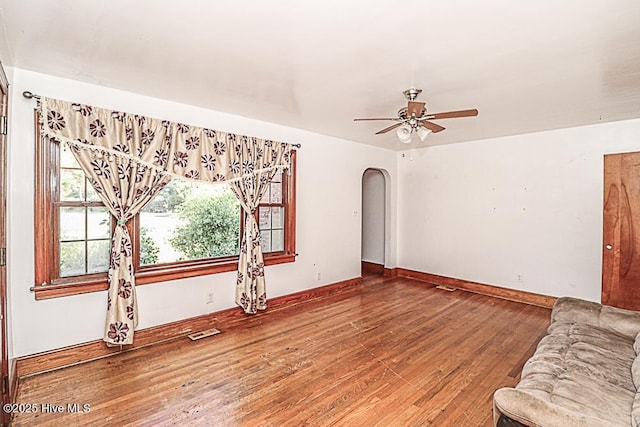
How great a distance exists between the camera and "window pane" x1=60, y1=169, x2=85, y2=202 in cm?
291

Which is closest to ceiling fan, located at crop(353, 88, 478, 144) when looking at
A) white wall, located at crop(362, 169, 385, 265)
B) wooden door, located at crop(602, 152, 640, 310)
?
wooden door, located at crop(602, 152, 640, 310)

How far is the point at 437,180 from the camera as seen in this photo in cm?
596

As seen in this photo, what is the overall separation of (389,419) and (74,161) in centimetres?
335

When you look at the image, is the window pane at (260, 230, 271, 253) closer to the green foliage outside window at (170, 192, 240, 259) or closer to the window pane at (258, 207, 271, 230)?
the window pane at (258, 207, 271, 230)

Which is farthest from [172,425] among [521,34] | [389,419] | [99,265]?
[521,34]

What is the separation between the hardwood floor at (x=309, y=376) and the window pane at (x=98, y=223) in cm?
114

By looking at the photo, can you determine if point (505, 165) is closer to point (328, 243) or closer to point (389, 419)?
point (328, 243)

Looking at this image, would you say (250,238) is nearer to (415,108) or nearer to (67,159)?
(67,159)

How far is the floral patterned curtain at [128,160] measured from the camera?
288cm

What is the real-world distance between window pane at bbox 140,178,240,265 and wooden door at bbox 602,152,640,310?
452 centimetres

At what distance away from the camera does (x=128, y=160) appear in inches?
123

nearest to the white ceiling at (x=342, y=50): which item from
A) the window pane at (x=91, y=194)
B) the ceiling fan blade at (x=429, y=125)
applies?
the ceiling fan blade at (x=429, y=125)

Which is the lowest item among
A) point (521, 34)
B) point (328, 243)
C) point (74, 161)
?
point (328, 243)

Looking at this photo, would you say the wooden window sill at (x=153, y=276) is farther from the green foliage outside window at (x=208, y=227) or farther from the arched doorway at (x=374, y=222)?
the arched doorway at (x=374, y=222)
